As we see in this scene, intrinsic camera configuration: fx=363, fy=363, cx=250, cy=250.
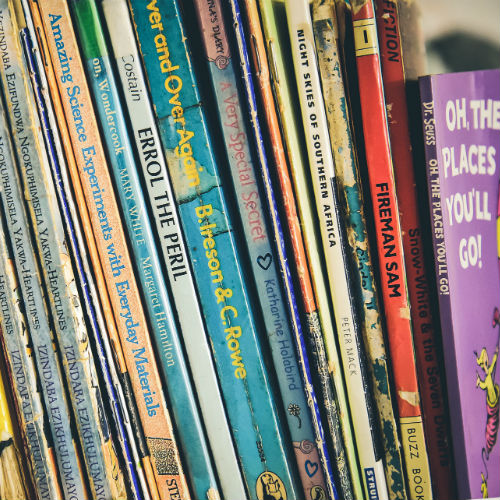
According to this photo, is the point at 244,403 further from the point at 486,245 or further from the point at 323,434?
the point at 486,245

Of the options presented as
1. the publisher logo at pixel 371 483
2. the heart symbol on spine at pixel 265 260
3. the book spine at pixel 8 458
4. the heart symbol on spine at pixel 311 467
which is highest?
the heart symbol on spine at pixel 265 260

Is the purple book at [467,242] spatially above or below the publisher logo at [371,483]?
above

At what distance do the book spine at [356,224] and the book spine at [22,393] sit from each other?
1.22 ft

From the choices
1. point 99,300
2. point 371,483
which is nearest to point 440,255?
point 371,483

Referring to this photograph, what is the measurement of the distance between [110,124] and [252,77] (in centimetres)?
16

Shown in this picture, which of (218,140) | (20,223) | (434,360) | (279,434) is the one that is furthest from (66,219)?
(434,360)

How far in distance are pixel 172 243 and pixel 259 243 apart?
0.10 meters

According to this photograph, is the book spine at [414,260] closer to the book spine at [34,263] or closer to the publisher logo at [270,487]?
the publisher logo at [270,487]

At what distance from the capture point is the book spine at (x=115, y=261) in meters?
0.38

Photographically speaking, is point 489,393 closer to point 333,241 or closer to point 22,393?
point 333,241

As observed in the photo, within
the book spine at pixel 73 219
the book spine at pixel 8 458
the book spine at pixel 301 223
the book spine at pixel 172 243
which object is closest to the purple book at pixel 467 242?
the book spine at pixel 301 223

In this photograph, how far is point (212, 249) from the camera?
40 cm

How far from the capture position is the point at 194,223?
397mm

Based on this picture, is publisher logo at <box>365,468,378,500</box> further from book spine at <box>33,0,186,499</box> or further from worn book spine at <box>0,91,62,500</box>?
worn book spine at <box>0,91,62,500</box>
